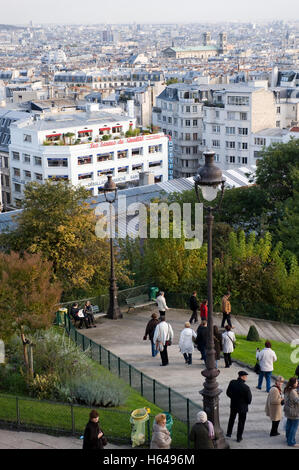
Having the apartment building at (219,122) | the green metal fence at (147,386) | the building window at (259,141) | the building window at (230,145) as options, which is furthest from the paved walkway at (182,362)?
the building window at (230,145)

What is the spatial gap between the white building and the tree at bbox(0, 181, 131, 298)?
48752 millimetres

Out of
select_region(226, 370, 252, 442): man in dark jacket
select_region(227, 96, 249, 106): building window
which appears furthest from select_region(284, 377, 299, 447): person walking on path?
select_region(227, 96, 249, 106): building window

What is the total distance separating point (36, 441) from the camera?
17.3m

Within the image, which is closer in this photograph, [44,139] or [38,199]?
[38,199]

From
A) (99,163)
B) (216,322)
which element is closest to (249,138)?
(99,163)

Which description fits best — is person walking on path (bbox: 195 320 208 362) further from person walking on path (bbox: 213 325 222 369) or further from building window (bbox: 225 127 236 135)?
building window (bbox: 225 127 236 135)

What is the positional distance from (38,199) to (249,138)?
214 ft

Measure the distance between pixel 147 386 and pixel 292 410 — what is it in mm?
4202

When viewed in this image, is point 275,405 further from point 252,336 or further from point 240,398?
point 252,336

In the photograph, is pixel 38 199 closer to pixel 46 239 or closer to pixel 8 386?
pixel 46 239

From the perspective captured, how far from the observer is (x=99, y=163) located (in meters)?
83.5

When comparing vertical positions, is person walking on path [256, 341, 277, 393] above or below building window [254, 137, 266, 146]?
above

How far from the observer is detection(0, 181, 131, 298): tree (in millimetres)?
28328
